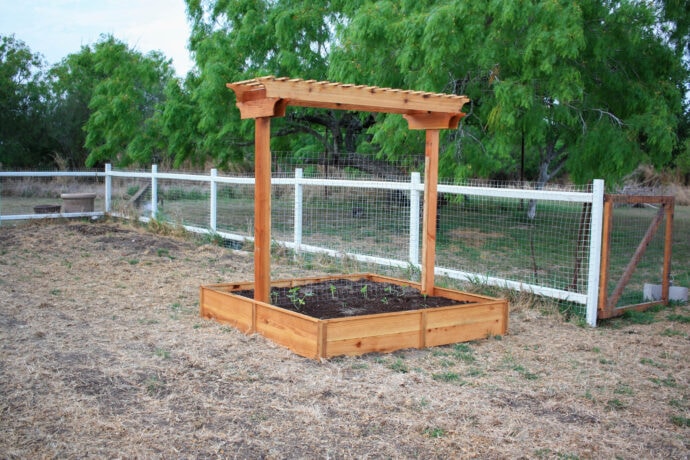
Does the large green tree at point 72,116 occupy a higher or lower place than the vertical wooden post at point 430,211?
higher

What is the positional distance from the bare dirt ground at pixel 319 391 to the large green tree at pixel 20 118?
76.2 ft

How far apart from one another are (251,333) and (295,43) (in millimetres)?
11271

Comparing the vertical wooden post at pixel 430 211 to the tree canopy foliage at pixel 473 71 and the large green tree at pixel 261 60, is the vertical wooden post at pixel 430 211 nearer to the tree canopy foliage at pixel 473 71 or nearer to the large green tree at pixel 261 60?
the tree canopy foliage at pixel 473 71

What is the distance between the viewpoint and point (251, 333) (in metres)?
5.82

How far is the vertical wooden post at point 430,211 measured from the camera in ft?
22.0

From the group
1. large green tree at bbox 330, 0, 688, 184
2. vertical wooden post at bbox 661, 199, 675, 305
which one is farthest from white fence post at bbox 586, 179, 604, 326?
large green tree at bbox 330, 0, 688, 184

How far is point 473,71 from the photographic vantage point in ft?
37.1

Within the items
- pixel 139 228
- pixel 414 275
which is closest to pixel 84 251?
pixel 139 228

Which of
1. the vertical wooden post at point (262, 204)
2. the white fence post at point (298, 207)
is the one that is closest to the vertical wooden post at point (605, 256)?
the vertical wooden post at point (262, 204)

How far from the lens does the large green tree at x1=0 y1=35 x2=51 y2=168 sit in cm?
2764

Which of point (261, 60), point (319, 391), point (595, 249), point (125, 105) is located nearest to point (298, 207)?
point (595, 249)

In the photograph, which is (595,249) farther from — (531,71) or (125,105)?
(125,105)

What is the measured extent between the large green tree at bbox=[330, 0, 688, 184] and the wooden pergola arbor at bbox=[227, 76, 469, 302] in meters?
3.77

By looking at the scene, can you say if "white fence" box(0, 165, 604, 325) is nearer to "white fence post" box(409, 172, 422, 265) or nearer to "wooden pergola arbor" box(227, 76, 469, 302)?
"white fence post" box(409, 172, 422, 265)
